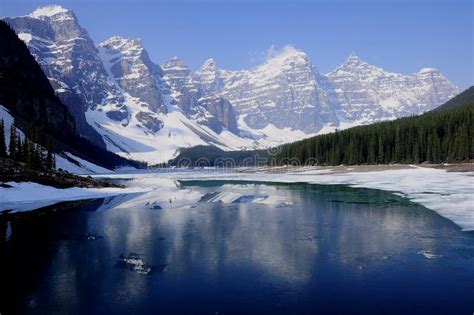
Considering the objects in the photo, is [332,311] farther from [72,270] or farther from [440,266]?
[72,270]

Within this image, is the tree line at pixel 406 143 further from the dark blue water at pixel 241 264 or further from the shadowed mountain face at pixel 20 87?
the shadowed mountain face at pixel 20 87

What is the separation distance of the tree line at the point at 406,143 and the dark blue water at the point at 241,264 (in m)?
83.4

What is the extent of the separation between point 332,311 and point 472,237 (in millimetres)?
15336

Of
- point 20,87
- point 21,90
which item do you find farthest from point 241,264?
point 20,87

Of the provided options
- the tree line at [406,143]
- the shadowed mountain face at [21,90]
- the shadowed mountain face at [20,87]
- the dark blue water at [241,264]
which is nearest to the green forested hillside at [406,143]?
the tree line at [406,143]

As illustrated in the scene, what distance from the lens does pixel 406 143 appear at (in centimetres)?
12325

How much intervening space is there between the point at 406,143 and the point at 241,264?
115 metres

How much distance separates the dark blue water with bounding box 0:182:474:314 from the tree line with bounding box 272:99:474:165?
83.4m

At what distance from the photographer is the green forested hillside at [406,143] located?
354 ft

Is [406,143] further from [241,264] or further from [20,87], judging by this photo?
[20,87]

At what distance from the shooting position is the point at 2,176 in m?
49.6

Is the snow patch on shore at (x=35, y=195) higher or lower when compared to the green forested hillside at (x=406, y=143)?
lower

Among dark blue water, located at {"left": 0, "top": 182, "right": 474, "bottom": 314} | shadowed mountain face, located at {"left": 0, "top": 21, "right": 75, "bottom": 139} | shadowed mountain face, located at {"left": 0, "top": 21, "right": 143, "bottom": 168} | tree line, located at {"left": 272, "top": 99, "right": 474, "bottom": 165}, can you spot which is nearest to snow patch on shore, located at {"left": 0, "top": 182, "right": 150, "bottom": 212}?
dark blue water, located at {"left": 0, "top": 182, "right": 474, "bottom": 314}

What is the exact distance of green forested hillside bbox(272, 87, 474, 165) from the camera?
108 metres
